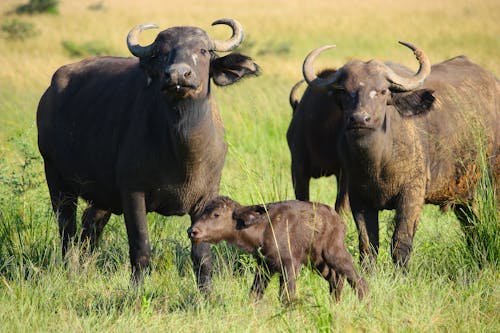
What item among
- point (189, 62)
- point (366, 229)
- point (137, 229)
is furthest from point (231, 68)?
point (366, 229)

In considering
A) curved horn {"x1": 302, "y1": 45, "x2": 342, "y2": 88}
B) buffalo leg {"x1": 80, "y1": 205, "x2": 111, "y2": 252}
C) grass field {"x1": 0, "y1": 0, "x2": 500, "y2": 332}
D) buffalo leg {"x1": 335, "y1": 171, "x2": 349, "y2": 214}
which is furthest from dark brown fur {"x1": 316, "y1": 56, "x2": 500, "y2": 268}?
buffalo leg {"x1": 80, "y1": 205, "x2": 111, "y2": 252}

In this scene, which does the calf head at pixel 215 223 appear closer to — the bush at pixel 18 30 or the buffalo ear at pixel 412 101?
the buffalo ear at pixel 412 101

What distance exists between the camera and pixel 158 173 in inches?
288

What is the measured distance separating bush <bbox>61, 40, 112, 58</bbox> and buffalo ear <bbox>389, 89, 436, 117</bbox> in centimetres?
2127

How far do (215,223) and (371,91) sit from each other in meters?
2.20

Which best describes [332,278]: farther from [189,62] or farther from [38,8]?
[38,8]

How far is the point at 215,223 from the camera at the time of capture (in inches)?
239

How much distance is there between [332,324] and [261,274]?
83cm

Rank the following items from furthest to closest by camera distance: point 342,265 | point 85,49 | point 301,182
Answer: point 85,49, point 301,182, point 342,265

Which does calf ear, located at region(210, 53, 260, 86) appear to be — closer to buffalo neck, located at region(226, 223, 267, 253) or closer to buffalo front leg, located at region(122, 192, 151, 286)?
buffalo front leg, located at region(122, 192, 151, 286)

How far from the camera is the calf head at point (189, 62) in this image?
6680 millimetres

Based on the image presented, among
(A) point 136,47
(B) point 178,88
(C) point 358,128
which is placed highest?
(A) point 136,47

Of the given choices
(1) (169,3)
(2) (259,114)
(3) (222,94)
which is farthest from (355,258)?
(1) (169,3)

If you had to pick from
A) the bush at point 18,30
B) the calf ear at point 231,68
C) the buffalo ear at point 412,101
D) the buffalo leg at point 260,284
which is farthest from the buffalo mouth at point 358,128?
the bush at point 18,30
